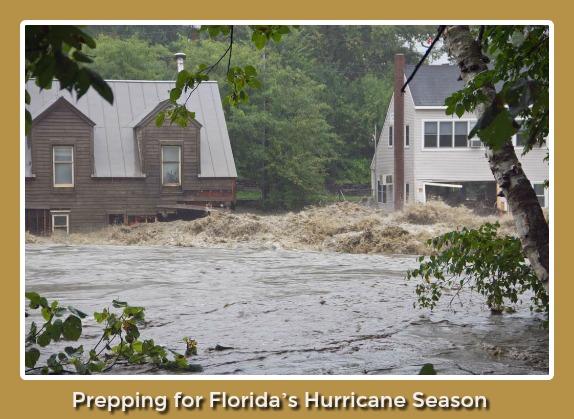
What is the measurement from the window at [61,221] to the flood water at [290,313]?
26 cm

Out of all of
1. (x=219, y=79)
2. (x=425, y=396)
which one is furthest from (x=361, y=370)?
(x=219, y=79)

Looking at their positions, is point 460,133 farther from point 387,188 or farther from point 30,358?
point 30,358

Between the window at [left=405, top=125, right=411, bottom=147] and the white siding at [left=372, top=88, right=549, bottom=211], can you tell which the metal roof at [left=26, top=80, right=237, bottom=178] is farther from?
the window at [left=405, top=125, right=411, bottom=147]

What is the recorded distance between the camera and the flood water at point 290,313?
441 centimetres

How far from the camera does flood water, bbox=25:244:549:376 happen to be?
4.41 m

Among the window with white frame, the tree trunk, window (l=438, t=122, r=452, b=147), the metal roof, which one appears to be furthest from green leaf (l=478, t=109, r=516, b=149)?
window (l=438, t=122, r=452, b=147)

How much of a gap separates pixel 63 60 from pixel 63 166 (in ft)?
35.2

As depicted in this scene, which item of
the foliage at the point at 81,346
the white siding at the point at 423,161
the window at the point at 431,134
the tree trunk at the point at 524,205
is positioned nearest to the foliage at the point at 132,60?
the white siding at the point at 423,161

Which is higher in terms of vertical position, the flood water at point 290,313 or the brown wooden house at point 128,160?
the brown wooden house at point 128,160

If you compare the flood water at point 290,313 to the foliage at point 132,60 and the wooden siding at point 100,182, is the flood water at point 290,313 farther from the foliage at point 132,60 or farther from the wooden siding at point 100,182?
the foliage at point 132,60

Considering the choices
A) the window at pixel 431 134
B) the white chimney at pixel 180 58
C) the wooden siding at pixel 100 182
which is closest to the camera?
the white chimney at pixel 180 58

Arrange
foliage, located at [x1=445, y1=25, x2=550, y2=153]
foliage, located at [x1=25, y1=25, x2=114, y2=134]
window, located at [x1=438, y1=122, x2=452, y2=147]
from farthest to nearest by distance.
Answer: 1. window, located at [x1=438, y1=122, x2=452, y2=147]
2. foliage, located at [x1=445, y1=25, x2=550, y2=153]
3. foliage, located at [x1=25, y1=25, x2=114, y2=134]

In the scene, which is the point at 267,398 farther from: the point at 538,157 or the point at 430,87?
the point at 430,87

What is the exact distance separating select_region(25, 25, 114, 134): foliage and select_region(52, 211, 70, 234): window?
932cm
